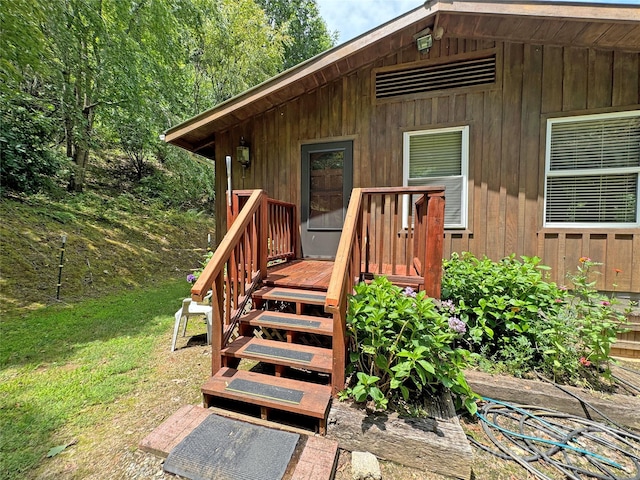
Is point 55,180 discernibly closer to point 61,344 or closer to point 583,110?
point 61,344

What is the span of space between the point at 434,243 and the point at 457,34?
9.77ft

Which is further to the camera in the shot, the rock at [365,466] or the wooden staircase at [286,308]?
the wooden staircase at [286,308]

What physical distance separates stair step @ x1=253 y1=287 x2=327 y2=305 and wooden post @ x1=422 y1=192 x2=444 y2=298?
1.02 metres

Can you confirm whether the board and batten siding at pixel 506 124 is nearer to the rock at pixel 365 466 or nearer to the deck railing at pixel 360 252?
the deck railing at pixel 360 252

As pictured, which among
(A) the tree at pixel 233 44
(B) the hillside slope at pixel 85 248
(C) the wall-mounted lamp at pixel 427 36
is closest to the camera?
(C) the wall-mounted lamp at pixel 427 36

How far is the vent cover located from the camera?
367 centimetres

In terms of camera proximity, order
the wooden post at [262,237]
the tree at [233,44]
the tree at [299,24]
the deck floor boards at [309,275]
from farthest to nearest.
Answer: the tree at [299,24] → the tree at [233,44] → the wooden post at [262,237] → the deck floor boards at [309,275]

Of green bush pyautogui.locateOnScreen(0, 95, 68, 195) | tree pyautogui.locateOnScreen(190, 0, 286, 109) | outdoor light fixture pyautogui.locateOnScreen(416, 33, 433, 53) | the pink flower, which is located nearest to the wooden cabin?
outdoor light fixture pyautogui.locateOnScreen(416, 33, 433, 53)

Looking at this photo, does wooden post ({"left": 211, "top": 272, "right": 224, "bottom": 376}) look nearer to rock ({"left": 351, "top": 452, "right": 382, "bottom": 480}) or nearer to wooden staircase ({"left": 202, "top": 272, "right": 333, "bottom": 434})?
wooden staircase ({"left": 202, "top": 272, "right": 333, "bottom": 434})

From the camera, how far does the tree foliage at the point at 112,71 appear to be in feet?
20.0

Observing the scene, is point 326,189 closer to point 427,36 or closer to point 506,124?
point 427,36

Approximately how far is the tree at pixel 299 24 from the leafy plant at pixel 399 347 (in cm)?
1538

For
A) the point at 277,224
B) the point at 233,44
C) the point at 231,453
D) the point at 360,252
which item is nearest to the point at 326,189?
the point at 277,224

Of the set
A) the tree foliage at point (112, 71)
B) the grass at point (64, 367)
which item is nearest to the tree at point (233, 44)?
the tree foliage at point (112, 71)
